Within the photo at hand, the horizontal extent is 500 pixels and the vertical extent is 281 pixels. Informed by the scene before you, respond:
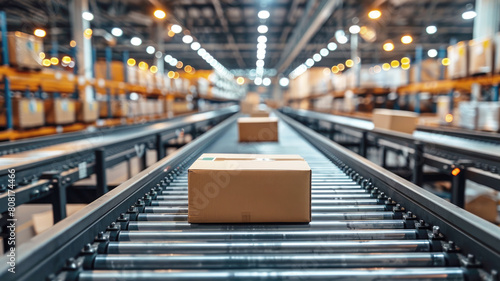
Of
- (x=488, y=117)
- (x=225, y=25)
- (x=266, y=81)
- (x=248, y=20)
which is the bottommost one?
(x=488, y=117)

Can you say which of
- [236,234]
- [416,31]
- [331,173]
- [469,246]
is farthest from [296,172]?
[416,31]

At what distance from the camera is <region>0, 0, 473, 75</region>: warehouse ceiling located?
9719mm

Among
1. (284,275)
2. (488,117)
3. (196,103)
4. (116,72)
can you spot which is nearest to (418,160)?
(488,117)

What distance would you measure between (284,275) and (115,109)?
23.9 feet

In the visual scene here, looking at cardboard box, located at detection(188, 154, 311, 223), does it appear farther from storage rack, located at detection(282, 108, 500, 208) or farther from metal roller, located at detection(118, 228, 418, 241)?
storage rack, located at detection(282, 108, 500, 208)

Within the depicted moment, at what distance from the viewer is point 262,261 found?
1155mm

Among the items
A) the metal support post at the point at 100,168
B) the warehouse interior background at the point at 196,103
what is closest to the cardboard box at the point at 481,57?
the warehouse interior background at the point at 196,103

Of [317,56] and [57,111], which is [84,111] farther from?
[317,56]

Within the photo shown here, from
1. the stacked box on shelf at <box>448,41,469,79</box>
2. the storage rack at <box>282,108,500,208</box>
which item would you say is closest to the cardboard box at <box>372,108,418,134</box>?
the storage rack at <box>282,108,500,208</box>

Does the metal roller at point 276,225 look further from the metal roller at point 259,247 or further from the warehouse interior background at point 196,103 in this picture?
the warehouse interior background at point 196,103

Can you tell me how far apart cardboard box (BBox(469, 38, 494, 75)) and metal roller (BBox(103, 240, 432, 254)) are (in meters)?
4.63

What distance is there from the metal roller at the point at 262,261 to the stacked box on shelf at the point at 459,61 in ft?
17.2

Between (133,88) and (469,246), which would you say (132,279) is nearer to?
(469,246)

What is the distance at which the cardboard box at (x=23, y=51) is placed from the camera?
14.1 feet
